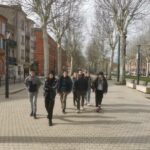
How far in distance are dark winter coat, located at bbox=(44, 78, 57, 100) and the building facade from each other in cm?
5852

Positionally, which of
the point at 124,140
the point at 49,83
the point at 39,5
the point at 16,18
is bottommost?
the point at 124,140

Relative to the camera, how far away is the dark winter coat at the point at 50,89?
41.7 feet

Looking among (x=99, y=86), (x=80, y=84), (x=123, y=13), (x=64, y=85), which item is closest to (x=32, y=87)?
(x=64, y=85)

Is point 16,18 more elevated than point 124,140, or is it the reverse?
point 16,18

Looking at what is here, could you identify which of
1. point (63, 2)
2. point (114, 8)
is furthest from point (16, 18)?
point (63, 2)

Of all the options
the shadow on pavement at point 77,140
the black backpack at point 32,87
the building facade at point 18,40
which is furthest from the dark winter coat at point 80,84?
the building facade at point 18,40

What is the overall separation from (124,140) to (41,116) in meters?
5.11

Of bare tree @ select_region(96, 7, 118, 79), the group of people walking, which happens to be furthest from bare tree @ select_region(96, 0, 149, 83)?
the group of people walking

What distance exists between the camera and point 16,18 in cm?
7812

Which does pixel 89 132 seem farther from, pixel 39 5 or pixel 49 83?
pixel 39 5

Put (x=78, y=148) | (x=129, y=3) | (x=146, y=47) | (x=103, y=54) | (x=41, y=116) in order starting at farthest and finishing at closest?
Result: (x=146, y=47) → (x=103, y=54) → (x=129, y=3) → (x=41, y=116) → (x=78, y=148)

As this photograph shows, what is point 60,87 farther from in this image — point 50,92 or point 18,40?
point 18,40

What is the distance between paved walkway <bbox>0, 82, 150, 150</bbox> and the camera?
9148mm

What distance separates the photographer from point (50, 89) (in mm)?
12805
